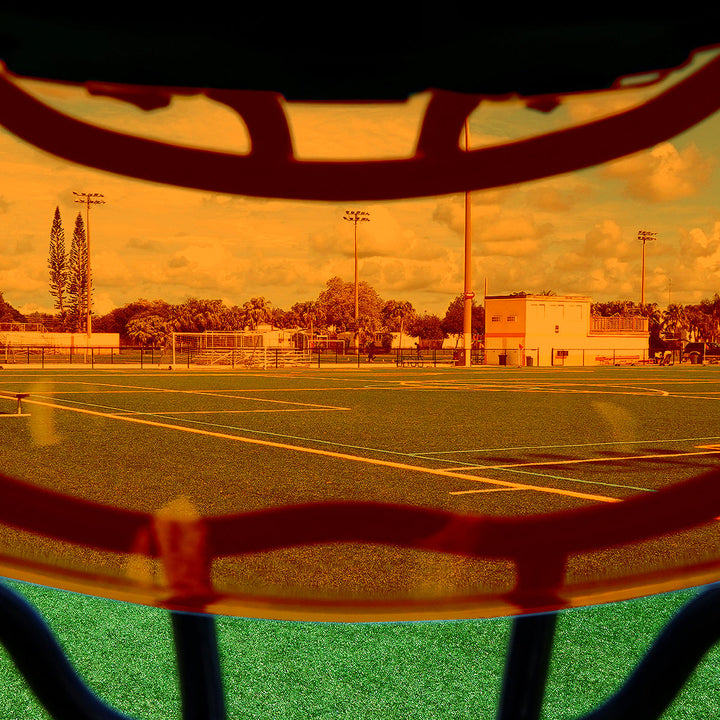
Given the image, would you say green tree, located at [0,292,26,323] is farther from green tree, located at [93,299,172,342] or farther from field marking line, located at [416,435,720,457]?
field marking line, located at [416,435,720,457]

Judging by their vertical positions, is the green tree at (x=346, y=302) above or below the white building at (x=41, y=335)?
above

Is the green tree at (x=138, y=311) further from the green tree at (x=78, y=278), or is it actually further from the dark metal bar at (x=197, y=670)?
the dark metal bar at (x=197, y=670)

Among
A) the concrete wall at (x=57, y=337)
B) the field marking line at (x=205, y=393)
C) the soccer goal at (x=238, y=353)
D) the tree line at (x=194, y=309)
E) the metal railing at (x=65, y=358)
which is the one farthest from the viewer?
the soccer goal at (x=238, y=353)

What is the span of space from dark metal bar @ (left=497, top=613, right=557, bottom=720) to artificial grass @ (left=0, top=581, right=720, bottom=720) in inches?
64.4

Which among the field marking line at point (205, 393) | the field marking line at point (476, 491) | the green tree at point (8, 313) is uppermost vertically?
the green tree at point (8, 313)

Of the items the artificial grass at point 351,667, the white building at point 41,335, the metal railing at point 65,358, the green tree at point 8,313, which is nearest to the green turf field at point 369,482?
the artificial grass at point 351,667

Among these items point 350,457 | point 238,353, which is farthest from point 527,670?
point 238,353

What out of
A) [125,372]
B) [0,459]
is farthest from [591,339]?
[0,459]

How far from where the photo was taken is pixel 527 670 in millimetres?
689

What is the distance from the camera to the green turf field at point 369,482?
2557mm

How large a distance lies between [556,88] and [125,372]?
24.5 metres

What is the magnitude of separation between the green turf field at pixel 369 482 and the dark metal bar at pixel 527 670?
0.22 feet

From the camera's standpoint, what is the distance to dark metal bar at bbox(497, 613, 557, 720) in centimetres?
68

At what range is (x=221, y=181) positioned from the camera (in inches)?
17.5
